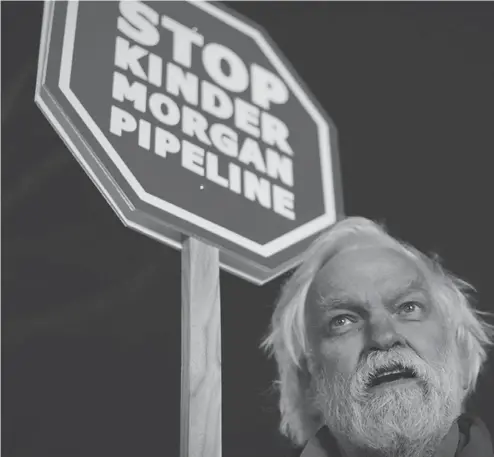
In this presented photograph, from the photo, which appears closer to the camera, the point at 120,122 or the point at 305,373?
the point at 120,122

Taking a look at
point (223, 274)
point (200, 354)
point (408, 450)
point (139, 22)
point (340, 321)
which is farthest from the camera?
point (223, 274)

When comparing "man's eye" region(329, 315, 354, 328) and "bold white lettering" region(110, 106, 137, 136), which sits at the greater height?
"bold white lettering" region(110, 106, 137, 136)

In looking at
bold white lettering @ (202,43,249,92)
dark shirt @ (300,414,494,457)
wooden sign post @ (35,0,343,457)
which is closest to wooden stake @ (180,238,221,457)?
wooden sign post @ (35,0,343,457)

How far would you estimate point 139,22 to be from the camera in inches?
91.7

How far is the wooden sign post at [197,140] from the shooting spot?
1.97 meters

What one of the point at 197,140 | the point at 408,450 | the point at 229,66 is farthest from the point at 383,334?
the point at 229,66

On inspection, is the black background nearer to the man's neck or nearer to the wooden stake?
the man's neck

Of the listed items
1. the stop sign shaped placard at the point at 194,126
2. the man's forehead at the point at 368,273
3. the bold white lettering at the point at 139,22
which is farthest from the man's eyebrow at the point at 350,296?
the bold white lettering at the point at 139,22

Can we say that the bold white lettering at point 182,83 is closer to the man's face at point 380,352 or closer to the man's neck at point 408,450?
the man's face at point 380,352

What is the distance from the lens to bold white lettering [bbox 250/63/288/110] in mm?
2447

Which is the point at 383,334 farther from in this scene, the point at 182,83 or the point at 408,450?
the point at 182,83

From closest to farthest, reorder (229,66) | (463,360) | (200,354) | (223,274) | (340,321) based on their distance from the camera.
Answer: (200,354), (340,321), (463,360), (229,66), (223,274)

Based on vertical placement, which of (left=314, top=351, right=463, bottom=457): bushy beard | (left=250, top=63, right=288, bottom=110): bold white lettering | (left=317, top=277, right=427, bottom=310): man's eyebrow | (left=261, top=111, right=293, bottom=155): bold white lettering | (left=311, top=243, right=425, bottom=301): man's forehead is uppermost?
(left=250, top=63, right=288, bottom=110): bold white lettering

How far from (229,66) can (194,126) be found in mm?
314
